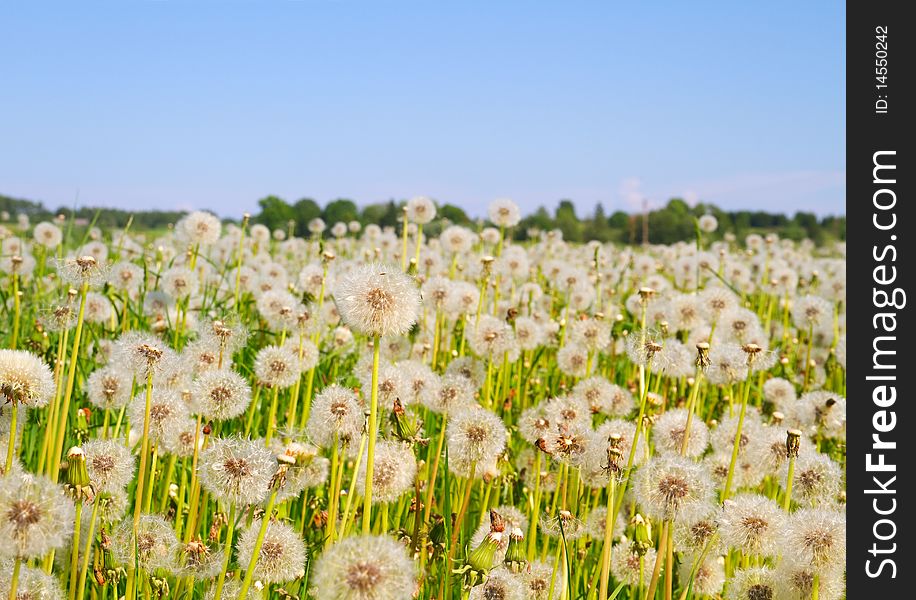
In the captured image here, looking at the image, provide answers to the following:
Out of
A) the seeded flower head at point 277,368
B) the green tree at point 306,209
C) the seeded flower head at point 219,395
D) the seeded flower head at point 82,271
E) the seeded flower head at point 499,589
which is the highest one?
the green tree at point 306,209

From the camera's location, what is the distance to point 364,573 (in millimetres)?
1425

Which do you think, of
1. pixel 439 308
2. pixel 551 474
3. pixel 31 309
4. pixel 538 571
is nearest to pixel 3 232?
pixel 31 309

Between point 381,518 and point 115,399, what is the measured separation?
1.06 m

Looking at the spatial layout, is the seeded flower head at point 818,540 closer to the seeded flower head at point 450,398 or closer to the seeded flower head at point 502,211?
the seeded flower head at point 450,398

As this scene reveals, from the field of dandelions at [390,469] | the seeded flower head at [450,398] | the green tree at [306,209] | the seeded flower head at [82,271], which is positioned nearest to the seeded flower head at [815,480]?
the field of dandelions at [390,469]

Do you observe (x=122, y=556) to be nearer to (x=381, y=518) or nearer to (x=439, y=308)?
(x=381, y=518)

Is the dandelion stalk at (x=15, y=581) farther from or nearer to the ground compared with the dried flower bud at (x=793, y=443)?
nearer to the ground

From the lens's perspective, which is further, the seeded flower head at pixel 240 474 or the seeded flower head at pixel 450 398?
the seeded flower head at pixel 450 398

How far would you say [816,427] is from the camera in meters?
3.61

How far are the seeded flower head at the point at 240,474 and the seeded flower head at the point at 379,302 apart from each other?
0.43 meters

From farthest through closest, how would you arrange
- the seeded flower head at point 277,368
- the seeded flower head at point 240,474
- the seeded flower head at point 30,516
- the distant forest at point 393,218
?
the distant forest at point 393,218, the seeded flower head at point 277,368, the seeded flower head at point 240,474, the seeded flower head at point 30,516

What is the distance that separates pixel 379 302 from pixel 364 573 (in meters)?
0.64

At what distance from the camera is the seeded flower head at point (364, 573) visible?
1.42 m

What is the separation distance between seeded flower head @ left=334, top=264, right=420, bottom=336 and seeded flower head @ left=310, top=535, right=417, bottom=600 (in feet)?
1.64
